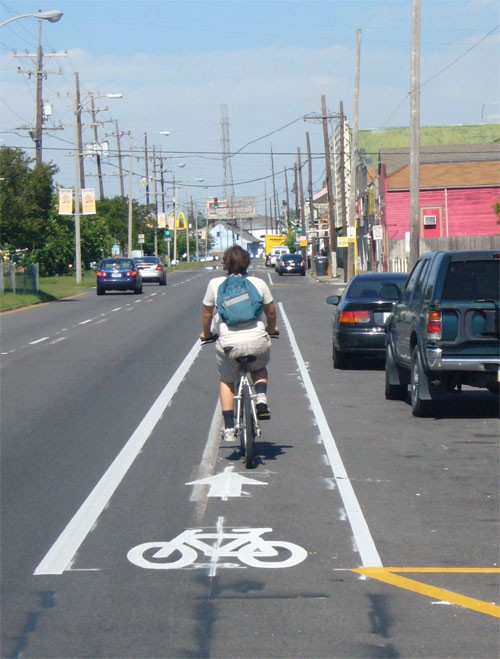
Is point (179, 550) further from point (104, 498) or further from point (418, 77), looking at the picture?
point (418, 77)

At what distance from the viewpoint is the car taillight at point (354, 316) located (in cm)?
1714

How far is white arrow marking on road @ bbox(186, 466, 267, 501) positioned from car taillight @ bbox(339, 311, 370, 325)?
7.99 m

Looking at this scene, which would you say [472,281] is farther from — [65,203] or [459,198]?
[65,203]

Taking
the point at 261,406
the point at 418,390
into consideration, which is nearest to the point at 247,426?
the point at 261,406

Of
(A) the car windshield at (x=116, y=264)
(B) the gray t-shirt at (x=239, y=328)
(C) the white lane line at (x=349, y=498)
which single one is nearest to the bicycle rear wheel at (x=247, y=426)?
(B) the gray t-shirt at (x=239, y=328)

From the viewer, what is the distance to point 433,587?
614 centimetres

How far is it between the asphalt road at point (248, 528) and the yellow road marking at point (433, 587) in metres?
0.02

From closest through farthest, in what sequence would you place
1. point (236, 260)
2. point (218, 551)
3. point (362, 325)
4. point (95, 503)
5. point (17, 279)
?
point (218, 551), point (95, 503), point (236, 260), point (362, 325), point (17, 279)

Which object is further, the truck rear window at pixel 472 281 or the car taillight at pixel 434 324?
the truck rear window at pixel 472 281

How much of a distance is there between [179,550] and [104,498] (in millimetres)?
1669

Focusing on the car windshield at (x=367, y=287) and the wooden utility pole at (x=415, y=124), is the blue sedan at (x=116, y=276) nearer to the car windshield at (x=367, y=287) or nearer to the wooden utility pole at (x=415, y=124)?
the wooden utility pole at (x=415, y=124)

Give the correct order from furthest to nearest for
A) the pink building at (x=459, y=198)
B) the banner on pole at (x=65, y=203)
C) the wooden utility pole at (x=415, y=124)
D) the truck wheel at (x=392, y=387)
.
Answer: the banner on pole at (x=65, y=203)
the pink building at (x=459, y=198)
the wooden utility pole at (x=415, y=124)
the truck wheel at (x=392, y=387)

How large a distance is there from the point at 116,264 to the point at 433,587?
141 ft

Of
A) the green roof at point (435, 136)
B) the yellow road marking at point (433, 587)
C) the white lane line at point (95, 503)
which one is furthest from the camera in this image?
the green roof at point (435, 136)
